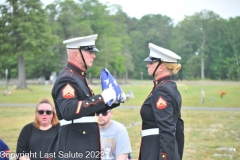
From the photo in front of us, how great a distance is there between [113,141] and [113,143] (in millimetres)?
23

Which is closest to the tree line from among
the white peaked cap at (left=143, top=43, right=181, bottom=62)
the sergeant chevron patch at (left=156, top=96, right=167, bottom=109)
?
the white peaked cap at (left=143, top=43, right=181, bottom=62)

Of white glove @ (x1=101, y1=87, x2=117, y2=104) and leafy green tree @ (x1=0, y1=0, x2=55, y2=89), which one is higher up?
leafy green tree @ (x1=0, y1=0, x2=55, y2=89)

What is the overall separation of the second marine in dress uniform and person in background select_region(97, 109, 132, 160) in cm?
113

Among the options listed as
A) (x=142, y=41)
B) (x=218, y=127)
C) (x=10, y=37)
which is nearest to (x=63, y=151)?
(x=218, y=127)

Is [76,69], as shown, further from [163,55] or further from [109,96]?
[163,55]

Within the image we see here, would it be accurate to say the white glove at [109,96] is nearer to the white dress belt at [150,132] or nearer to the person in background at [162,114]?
the person in background at [162,114]

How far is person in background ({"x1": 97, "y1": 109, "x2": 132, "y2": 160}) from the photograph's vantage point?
4.39 m

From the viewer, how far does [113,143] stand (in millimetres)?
4438

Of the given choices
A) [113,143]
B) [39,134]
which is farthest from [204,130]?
[39,134]

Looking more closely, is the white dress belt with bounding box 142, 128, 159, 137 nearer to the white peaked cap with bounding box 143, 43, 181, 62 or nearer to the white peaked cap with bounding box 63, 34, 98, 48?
the white peaked cap with bounding box 143, 43, 181, 62

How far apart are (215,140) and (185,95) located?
14845 millimetres

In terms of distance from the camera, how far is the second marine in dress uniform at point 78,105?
2.98 m

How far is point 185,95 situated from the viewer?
23750 millimetres

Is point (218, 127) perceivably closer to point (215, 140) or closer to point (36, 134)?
point (215, 140)
